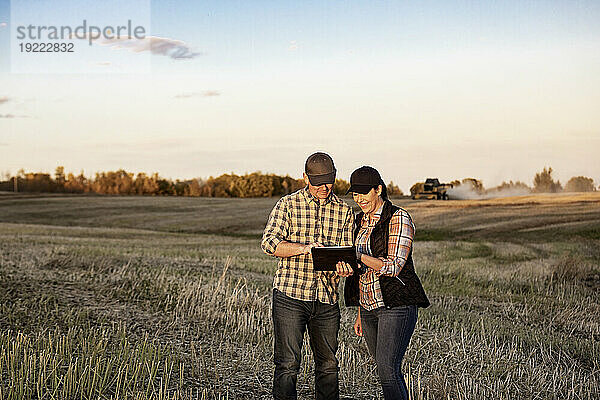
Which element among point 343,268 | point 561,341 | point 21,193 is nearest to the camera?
point 343,268

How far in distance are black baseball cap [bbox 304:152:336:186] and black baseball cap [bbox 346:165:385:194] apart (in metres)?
0.23

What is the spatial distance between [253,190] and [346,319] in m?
66.5

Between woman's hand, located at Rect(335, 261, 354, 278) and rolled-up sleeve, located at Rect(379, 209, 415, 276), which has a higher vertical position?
rolled-up sleeve, located at Rect(379, 209, 415, 276)

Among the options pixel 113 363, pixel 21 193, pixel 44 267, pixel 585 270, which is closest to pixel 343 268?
pixel 113 363

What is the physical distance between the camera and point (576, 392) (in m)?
7.92

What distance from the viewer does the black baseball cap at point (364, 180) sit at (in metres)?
5.41

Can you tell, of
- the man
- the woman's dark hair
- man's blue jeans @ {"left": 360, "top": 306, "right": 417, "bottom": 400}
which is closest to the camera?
man's blue jeans @ {"left": 360, "top": 306, "right": 417, "bottom": 400}

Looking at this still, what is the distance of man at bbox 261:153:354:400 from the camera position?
563 centimetres

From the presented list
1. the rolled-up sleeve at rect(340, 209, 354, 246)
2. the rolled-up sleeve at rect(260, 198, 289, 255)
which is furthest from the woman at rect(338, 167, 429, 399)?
the rolled-up sleeve at rect(260, 198, 289, 255)

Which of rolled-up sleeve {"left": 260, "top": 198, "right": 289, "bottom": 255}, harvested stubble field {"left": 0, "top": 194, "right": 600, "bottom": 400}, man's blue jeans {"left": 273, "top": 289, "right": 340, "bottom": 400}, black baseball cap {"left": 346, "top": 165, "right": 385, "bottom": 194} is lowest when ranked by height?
harvested stubble field {"left": 0, "top": 194, "right": 600, "bottom": 400}

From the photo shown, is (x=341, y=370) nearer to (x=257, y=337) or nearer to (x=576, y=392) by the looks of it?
(x=257, y=337)

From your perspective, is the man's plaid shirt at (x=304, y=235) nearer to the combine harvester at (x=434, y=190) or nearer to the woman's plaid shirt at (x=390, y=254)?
the woman's plaid shirt at (x=390, y=254)

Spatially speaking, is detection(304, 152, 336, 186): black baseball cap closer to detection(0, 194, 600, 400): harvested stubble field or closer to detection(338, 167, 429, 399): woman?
detection(338, 167, 429, 399): woman

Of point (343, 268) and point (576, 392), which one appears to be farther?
point (576, 392)
